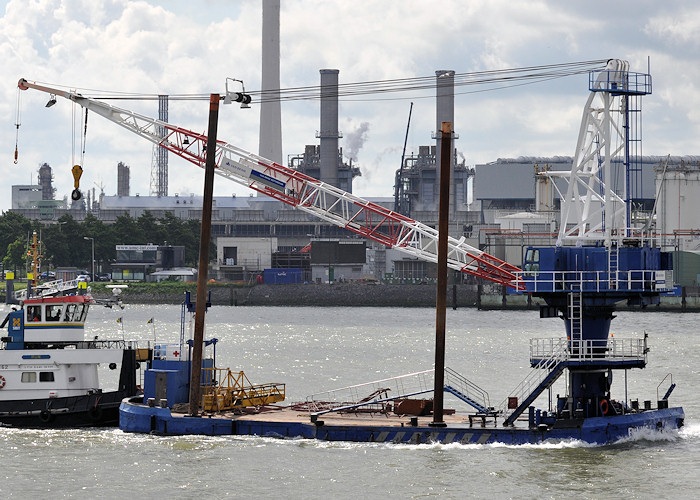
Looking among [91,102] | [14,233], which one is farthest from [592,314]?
[14,233]

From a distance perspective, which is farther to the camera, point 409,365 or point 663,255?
point 409,365

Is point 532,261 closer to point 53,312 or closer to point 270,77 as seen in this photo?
point 53,312

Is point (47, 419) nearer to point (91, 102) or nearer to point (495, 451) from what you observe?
point (495, 451)

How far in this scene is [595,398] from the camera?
40281mm

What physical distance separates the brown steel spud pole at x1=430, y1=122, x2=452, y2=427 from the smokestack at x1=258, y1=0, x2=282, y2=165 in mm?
152344

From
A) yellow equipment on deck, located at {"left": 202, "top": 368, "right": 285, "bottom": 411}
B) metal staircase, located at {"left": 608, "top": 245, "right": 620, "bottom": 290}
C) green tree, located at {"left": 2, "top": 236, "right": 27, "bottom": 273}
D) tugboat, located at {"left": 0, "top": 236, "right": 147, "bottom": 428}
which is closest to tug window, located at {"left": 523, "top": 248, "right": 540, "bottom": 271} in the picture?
metal staircase, located at {"left": 608, "top": 245, "right": 620, "bottom": 290}

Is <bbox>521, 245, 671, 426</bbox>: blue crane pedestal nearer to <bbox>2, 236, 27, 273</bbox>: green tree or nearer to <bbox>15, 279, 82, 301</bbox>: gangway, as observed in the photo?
<bbox>15, 279, 82, 301</bbox>: gangway

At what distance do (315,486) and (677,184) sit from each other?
354ft

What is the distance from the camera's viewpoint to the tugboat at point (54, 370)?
4641 centimetres

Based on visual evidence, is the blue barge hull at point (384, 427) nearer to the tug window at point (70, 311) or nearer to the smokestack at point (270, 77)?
the tug window at point (70, 311)

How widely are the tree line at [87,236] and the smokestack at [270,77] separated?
744 inches

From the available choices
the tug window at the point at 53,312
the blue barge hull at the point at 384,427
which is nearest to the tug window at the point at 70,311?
the tug window at the point at 53,312

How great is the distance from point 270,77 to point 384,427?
157m

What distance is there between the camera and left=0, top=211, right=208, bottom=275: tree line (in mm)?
170375
